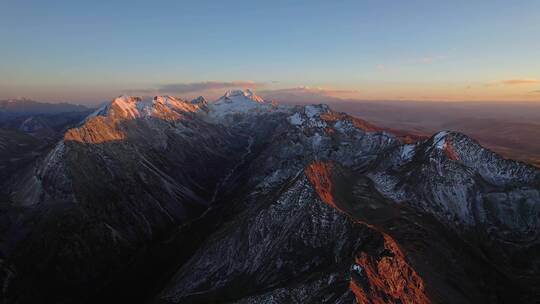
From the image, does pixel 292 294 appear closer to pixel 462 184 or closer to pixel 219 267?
pixel 219 267

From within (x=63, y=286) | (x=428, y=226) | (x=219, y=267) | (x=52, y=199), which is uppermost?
(x=428, y=226)

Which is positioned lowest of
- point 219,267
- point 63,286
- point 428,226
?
point 63,286

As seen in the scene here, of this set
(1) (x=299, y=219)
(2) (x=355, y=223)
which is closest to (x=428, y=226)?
(2) (x=355, y=223)

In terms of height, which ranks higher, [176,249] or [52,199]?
[52,199]

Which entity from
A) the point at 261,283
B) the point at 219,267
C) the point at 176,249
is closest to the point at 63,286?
the point at 176,249

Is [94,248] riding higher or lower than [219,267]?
lower

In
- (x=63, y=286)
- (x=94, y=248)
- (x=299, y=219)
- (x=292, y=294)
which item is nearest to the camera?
(x=292, y=294)

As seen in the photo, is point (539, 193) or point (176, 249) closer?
point (539, 193)

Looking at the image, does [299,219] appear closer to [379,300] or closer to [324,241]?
[324,241]

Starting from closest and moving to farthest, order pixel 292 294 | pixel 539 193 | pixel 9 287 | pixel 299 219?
pixel 292 294, pixel 299 219, pixel 539 193, pixel 9 287
